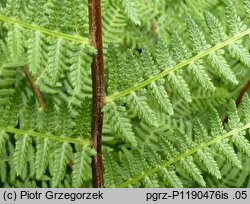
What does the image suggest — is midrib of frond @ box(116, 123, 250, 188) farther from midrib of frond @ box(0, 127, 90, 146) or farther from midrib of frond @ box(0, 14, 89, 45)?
midrib of frond @ box(0, 14, 89, 45)

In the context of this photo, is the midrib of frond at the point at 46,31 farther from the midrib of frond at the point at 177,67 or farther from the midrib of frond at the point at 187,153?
the midrib of frond at the point at 187,153

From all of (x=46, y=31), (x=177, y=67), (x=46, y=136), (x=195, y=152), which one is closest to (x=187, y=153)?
(x=195, y=152)

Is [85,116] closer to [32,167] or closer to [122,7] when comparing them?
[122,7]

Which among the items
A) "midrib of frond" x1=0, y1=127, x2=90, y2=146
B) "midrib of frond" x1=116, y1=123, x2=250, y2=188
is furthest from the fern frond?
"midrib of frond" x1=0, y1=127, x2=90, y2=146

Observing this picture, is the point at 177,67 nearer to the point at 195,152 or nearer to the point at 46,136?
the point at 195,152

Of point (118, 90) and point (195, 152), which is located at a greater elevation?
point (118, 90)

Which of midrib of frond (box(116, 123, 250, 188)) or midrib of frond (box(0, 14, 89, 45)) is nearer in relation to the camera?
midrib of frond (box(0, 14, 89, 45))

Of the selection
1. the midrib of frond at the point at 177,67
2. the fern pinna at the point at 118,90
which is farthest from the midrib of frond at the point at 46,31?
the midrib of frond at the point at 177,67

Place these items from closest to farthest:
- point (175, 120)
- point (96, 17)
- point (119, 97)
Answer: point (96, 17)
point (119, 97)
point (175, 120)

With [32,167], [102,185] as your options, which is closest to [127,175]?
[102,185]
